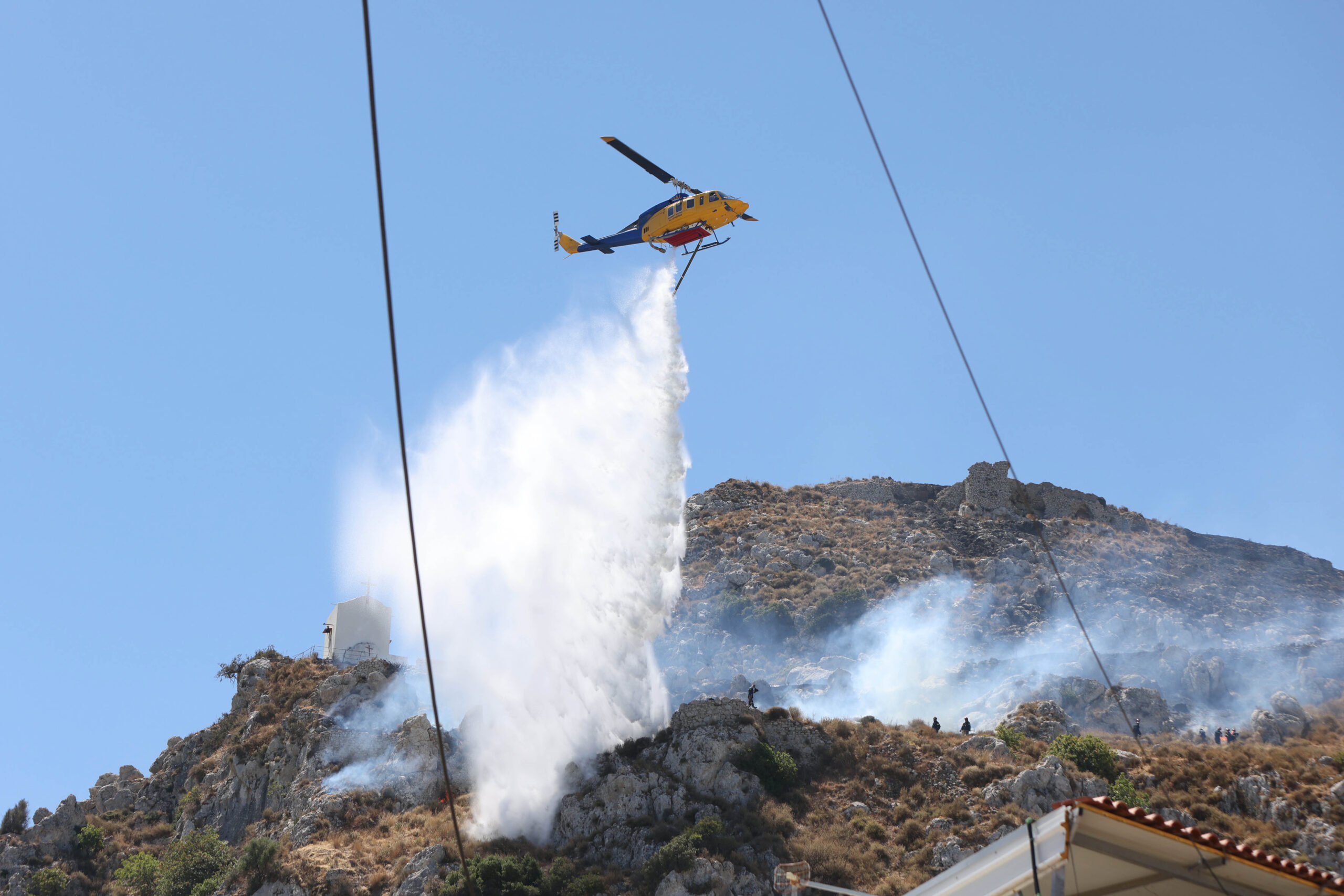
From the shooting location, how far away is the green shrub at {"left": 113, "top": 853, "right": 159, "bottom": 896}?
51.4 meters

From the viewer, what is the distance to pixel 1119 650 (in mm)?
75125

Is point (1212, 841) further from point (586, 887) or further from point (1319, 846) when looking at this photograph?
point (1319, 846)

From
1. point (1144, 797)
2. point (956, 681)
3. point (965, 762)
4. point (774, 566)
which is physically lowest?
point (1144, 797)

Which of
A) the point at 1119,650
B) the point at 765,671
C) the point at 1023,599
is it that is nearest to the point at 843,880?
the point at 765,671

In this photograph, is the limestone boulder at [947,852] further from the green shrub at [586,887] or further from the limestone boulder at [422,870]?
the limestone boulder at [422,870]

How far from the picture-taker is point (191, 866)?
4928 centimetres

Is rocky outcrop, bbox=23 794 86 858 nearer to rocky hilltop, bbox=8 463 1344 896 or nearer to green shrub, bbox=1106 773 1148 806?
rocky hilltop, bbox=8 463 1344 896

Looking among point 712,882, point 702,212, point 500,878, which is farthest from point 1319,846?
point 702,212

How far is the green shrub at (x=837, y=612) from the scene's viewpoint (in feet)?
279

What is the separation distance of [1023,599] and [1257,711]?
28.1m

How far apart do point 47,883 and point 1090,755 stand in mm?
51870

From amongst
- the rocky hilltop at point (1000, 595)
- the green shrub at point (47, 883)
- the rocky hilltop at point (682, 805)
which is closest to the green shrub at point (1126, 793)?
the rocky hilltop at point (682, 805)

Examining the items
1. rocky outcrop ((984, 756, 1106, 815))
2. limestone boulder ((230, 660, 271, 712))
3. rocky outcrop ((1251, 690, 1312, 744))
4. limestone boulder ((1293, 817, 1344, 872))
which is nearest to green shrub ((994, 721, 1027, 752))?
rocky outcrop ((984, 756, 1106, 815))

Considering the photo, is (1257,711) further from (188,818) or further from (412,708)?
(188,818)
